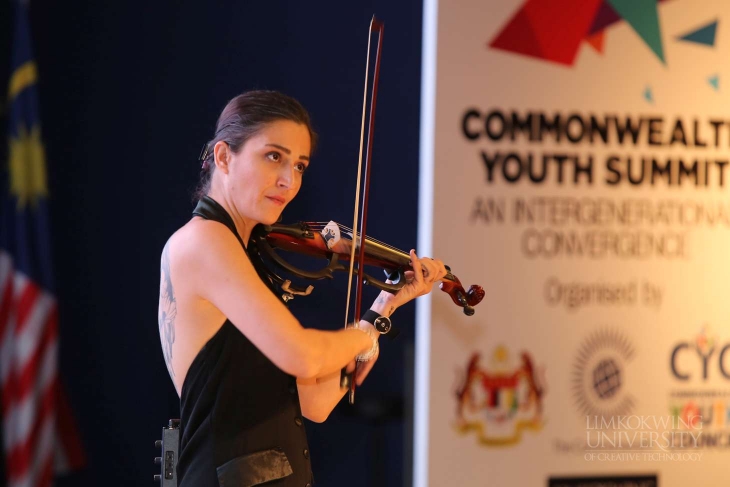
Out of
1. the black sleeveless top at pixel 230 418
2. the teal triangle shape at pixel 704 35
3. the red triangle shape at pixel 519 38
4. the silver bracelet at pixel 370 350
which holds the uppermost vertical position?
the teal triangle shape at pixel 704 35

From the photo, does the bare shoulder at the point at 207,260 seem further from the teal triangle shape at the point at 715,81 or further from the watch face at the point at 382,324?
the teal triangle shape at the point at 715,81

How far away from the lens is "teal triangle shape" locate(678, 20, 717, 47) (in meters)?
3.02

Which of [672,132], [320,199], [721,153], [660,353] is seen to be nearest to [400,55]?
[320,199]

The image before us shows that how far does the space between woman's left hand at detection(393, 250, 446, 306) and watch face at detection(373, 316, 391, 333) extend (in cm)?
7

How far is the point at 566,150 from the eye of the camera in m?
2.92

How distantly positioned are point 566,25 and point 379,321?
70.8 inches

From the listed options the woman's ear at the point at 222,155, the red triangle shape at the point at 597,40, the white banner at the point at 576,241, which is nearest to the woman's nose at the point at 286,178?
the woman's ear at the point at 222,155

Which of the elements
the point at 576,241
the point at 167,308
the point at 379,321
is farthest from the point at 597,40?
the point at 167,308

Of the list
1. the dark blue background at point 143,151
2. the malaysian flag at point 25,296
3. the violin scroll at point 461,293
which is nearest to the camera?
the violin scroll at point 461,293

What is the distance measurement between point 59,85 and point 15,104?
22 cm

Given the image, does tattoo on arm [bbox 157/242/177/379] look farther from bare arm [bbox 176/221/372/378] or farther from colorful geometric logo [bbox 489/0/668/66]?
colorful geometric logo [bbox 489/0/668/66]

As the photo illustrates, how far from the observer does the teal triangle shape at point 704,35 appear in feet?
9.89

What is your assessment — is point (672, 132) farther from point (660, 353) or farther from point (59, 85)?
point (59, 85)

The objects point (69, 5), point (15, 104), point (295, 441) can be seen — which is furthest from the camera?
point (69, 5)
